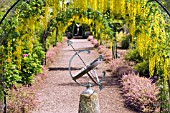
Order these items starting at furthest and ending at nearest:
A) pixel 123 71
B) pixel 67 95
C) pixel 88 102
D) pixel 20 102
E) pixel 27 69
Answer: pixel 123 71 → pixel 27 69 → pixel 67 95 → pixel 20 102 → pixel 88 102

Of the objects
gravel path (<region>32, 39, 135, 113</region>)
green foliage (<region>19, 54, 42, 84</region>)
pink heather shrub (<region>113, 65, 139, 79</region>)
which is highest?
green foliage (<region>19, 54, 42, 84</region>)

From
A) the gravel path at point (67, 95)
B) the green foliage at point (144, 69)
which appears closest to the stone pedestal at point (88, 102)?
the gravel path at point (67, 95)

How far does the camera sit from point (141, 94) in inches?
355

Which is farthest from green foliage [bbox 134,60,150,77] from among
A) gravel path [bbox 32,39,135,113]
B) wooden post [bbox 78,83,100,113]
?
wooden post [bbox 78,83,100,113]

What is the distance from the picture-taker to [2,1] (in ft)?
40.3

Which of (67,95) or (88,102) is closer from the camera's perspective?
(88,102)

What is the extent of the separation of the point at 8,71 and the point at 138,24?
285 centimetres

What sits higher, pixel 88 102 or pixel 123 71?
pixel 88 102

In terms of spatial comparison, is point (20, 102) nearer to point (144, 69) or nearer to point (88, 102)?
point (88, 102)

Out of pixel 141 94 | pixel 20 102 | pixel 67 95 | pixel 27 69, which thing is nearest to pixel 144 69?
pixel 67 95

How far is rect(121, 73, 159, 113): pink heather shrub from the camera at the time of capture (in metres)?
8.49

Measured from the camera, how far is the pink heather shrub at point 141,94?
8.49 m

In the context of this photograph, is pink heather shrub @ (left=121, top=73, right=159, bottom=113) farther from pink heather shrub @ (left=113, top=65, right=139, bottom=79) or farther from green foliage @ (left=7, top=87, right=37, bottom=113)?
green foliage @ (left=7, top=87, right=37, bottom=113)

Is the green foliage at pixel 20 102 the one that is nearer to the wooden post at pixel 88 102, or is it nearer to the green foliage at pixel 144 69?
the wooden post at pixel 88 102
